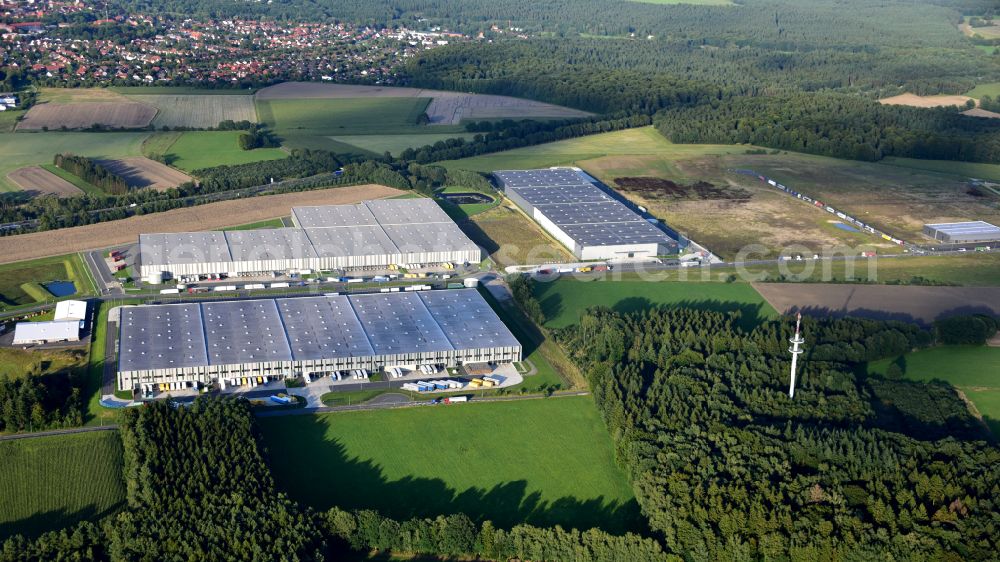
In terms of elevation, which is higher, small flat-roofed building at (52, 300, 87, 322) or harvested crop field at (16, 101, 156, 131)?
harvested crop field at (16, 101, 156, 131)

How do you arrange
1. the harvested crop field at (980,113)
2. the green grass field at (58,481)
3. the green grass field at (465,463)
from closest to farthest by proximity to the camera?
the green grass field at (58,481) → the green grass field at (465,463) → the harvested crop field at (980,113)

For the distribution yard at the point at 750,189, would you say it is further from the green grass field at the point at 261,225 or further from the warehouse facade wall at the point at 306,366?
the warehouse facade wall at the point at 306,366

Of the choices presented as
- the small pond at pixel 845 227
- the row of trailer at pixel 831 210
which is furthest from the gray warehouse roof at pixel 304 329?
the row of trailer at pixel 831 210

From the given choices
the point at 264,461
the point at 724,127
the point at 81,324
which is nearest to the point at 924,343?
the point at 264,461

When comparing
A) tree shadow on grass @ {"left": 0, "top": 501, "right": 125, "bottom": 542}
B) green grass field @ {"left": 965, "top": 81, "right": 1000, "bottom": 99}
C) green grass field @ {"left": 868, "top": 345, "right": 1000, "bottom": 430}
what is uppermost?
green grass field @ {"left": 965, "top": 81, "right": 1000, "bottom": 99}

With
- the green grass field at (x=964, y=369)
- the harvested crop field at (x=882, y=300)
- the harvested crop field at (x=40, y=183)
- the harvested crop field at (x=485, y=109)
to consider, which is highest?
the harvested crop field at (x=485, y=109)

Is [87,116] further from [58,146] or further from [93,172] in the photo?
[93,172]

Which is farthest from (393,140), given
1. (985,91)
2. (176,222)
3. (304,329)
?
(985,91)

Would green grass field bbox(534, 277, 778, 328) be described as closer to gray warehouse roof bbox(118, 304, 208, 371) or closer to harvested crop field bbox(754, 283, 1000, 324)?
harvested crop field bbox(754, 283, 1000, 324)

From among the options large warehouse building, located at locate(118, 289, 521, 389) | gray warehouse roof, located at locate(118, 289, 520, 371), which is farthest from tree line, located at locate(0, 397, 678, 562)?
gray warehouse roof, located at locate(118, 289, 520, 371)
